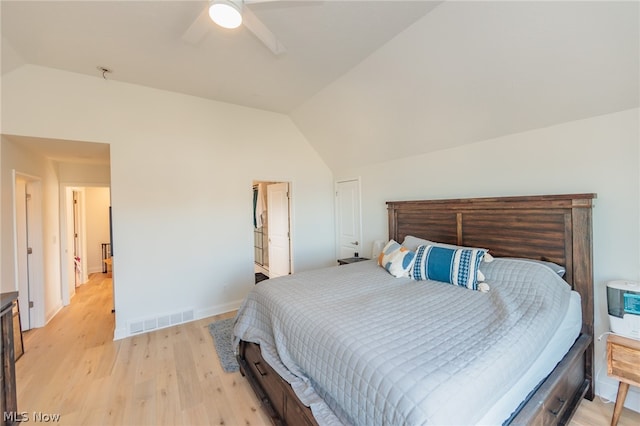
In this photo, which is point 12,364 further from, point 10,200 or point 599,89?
point 599,89

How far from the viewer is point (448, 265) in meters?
2.25

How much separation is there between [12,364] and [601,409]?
3.89 metres

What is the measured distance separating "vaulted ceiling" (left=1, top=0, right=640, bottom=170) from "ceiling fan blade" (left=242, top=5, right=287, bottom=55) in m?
0.09

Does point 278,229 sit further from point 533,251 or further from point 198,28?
point 533,251

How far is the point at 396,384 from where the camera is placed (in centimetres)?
103

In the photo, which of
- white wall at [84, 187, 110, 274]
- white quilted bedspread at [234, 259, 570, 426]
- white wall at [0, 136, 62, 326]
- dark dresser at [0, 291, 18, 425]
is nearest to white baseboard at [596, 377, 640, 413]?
white quilted bedspread at [234, 259, 570, 426]

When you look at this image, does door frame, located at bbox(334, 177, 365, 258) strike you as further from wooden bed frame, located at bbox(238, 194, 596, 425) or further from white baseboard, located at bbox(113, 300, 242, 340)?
white baseboard, located at bbox(113, 300, 242, 340)

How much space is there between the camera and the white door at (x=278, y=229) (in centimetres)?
451

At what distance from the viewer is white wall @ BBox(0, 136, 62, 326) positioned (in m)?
2.60

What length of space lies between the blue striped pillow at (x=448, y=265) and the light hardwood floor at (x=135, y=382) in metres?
1.09

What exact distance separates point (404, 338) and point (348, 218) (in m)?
A: 3.16

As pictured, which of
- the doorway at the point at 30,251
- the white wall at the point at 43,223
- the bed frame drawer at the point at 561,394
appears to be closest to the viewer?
the bed frame drawer at the point at 561,394

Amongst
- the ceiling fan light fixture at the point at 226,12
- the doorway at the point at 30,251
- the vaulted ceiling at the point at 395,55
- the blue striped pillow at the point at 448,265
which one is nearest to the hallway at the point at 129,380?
the doorway at the point at 30,251

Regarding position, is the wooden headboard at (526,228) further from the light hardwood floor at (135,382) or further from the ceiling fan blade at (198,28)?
the ceiling fan blade at (198,28)
